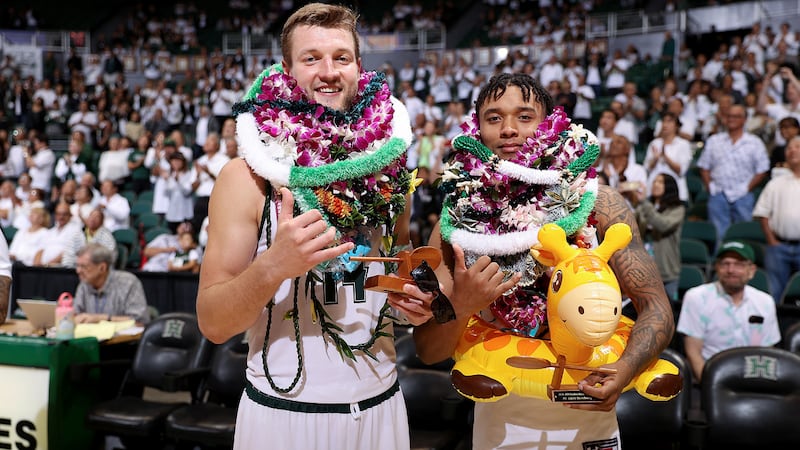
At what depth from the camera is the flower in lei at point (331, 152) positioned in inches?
78.7

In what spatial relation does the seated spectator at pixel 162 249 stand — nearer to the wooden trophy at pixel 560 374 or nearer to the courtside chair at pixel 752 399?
the courtside chair at pixel 752 399

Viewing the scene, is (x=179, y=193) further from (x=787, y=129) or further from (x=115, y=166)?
(x=787, y=129)

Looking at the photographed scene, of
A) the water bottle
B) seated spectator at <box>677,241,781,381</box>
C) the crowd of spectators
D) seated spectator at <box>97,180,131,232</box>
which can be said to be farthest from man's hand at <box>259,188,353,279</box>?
seated spectator at <box>97,180,131,232</box>

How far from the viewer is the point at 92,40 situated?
23.4 meters

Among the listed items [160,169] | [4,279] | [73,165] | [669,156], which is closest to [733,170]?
[669,156]

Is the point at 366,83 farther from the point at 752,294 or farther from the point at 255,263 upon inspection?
the point at 752,294

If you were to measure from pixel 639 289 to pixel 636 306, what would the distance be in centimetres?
6

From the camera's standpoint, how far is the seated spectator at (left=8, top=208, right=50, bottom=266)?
388 inches

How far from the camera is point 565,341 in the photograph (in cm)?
209

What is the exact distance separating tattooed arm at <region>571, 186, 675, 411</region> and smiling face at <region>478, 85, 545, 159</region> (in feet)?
1.06

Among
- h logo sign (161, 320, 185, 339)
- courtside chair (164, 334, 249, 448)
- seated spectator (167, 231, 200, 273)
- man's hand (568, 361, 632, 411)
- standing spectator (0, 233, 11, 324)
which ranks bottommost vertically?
courtside chair (164, 334, 249, 448)

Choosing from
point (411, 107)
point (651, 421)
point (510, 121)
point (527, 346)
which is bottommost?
point (651, 421)

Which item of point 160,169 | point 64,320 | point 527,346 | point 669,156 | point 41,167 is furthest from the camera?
point 41,167

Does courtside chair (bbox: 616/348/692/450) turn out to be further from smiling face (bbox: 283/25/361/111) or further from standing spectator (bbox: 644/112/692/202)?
standing spectator (bbox: 644/112/692/202)
